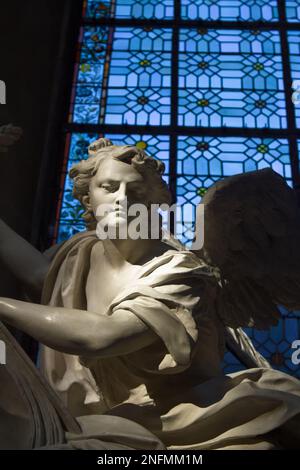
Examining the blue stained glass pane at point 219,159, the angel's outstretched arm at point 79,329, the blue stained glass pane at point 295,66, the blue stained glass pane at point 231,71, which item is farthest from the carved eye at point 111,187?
the blue stained glass pane at point 231,71

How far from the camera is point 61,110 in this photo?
→ 665 cm

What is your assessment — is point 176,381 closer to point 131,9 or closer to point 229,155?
point 229,155

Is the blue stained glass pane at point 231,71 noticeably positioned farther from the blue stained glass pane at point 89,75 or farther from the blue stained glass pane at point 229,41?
the blue stained glass pane at point 89,75

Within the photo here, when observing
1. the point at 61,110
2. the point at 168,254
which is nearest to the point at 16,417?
the point at 168,254

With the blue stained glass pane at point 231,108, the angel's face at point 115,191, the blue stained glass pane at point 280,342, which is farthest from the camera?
the blue stained glass pane at point 231,108

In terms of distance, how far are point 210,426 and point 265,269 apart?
0.75 metres

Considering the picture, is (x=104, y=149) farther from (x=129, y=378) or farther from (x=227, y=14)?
(x=227, y=14)

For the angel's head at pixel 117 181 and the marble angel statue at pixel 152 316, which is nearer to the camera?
the marble angel statue at pixel 152 316

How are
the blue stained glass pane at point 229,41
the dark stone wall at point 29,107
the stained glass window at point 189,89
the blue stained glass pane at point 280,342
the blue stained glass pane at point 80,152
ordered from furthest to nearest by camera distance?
the blue stained glass pane at point 229,41
the stained glass window at point 189,89
the blue stained glass pane at point 80,152
the dark stone wall at point 29,107
the blue stained glass pane at point 280,342

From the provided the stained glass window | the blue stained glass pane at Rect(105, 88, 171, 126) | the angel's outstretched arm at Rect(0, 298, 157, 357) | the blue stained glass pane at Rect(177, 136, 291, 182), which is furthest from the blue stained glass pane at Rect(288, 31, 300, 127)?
the angel's outstretched arm at Rect(0, 298, 157, 357)

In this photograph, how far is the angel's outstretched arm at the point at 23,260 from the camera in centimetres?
330

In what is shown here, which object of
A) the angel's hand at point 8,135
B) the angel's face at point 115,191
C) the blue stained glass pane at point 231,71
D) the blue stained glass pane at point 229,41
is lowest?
the angel's face at point 115,191

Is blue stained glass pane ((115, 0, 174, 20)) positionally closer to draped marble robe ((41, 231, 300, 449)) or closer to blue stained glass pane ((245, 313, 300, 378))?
blue stained glass pane ((245, 313, 300, 378))
